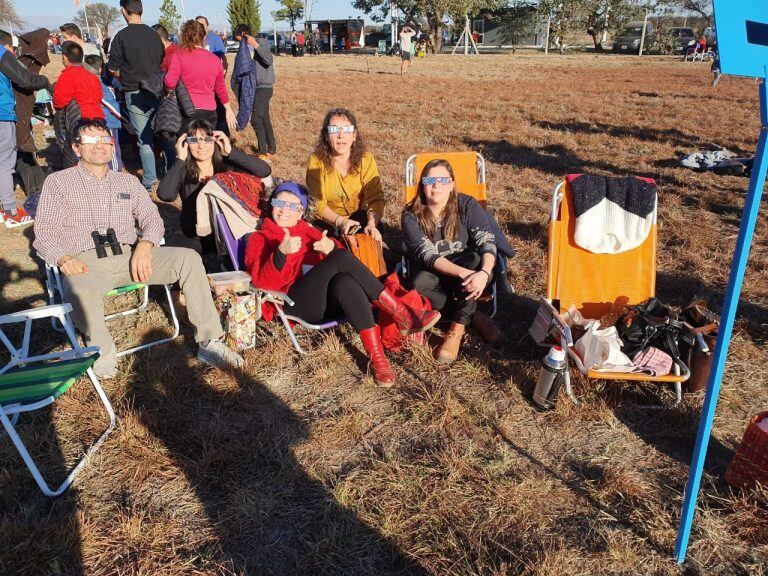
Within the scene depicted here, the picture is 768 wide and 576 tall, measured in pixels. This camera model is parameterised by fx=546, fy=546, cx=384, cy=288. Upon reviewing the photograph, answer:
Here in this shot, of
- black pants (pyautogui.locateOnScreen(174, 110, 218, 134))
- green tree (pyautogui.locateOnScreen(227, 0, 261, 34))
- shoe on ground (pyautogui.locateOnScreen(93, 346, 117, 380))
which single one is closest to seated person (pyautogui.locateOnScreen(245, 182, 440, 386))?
shoe on ground (pyautogui.locateOnScreen(93, 346, 117, 380))

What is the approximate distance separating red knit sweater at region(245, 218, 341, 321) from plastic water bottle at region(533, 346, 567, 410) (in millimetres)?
1659

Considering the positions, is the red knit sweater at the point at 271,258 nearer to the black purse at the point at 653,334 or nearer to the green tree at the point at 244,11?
the black purse at the point at 653,334

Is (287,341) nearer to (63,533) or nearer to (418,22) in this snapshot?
(63,533)

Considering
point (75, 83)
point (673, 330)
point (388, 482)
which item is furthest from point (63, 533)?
point (75, 83)

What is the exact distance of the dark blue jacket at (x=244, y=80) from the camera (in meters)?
7.91

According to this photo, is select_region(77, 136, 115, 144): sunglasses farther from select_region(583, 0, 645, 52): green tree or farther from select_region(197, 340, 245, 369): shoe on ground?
select_region(583, 0, 645, 52): green tree

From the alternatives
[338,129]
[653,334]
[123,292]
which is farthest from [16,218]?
[653,334]

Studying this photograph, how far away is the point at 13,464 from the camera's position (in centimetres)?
279

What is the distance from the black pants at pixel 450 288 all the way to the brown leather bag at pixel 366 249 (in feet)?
1.21

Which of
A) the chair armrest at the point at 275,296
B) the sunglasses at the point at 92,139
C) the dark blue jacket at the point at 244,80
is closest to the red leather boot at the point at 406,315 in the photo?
the chair armrest at the point at 275,296

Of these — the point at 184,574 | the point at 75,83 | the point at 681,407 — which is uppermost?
the point at 75,83

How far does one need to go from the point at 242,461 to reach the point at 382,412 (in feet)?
2.73

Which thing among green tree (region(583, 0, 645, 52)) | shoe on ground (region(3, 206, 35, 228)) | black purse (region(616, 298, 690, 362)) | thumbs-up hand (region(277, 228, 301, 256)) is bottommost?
shoe on ground (region(3, 206, 35, 228))

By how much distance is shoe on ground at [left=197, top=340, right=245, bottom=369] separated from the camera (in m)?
3.58
